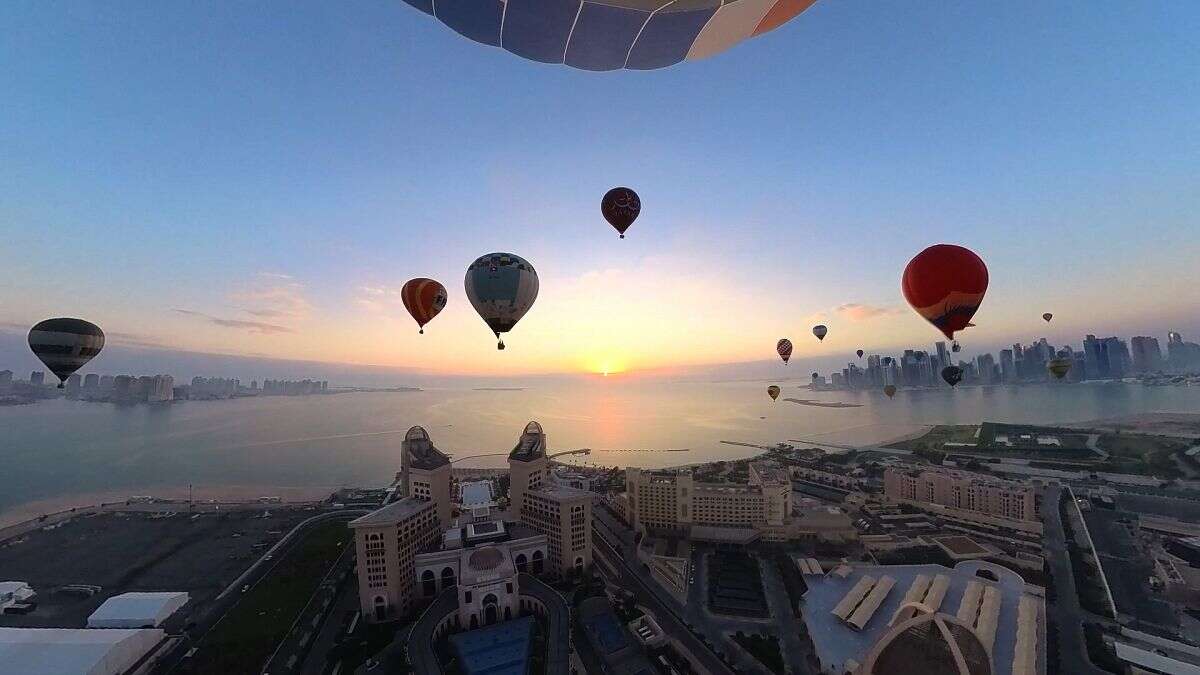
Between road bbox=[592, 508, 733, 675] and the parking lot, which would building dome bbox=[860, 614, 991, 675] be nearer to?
road bbox=[592, 508, 733, 675]

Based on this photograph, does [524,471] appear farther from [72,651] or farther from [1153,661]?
[1153,661]

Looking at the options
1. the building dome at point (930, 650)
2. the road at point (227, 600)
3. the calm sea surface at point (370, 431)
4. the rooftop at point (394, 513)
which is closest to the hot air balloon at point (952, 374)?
the building dome at point (930, 650)

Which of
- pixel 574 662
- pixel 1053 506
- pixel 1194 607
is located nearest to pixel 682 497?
pixel 574 662

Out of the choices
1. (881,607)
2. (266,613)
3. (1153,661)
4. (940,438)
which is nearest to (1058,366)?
(1153,661)

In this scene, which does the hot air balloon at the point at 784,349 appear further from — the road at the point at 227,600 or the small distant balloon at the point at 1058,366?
the road at the point at 227,600

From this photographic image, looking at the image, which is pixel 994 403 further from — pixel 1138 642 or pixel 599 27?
pixel 599 27

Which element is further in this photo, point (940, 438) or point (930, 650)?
point (940, 438)

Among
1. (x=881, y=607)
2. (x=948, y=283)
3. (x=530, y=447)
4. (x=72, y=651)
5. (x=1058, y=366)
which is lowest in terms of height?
(x=881, y=607)
